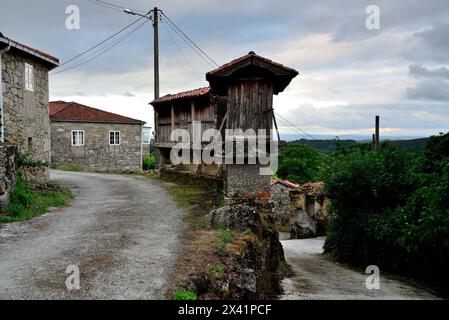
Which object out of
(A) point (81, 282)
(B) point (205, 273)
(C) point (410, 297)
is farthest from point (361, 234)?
(A) point (81, 282)

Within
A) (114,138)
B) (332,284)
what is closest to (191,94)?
(332,284)

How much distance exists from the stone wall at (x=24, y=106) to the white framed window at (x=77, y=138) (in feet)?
40.9

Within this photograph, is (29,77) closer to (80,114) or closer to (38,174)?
(38,174)

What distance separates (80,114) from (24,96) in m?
16.0

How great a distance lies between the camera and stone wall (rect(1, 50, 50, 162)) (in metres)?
13.0

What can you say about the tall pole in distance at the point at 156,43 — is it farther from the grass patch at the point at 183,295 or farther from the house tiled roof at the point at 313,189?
the grass patch at the point at 183,295

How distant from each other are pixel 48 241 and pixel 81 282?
2.50 m

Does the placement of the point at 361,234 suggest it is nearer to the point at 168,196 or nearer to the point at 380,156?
the point at 380,156

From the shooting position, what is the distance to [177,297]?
15.8 feet

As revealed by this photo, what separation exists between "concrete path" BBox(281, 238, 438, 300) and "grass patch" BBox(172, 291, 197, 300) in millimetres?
4287

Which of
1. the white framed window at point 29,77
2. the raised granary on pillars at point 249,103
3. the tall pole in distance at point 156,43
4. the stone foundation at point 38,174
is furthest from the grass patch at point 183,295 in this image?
the tall pole in distance at point 156,43

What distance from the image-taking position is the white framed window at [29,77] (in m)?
14.4

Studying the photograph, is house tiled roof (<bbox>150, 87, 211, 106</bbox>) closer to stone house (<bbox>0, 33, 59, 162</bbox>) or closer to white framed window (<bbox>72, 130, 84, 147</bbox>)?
stone house (<bbox>0, 33, 59, 162</bbox>)

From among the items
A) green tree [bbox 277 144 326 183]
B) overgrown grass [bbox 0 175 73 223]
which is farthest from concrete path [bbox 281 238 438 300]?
green tree [bbox 277 144 326 183]
